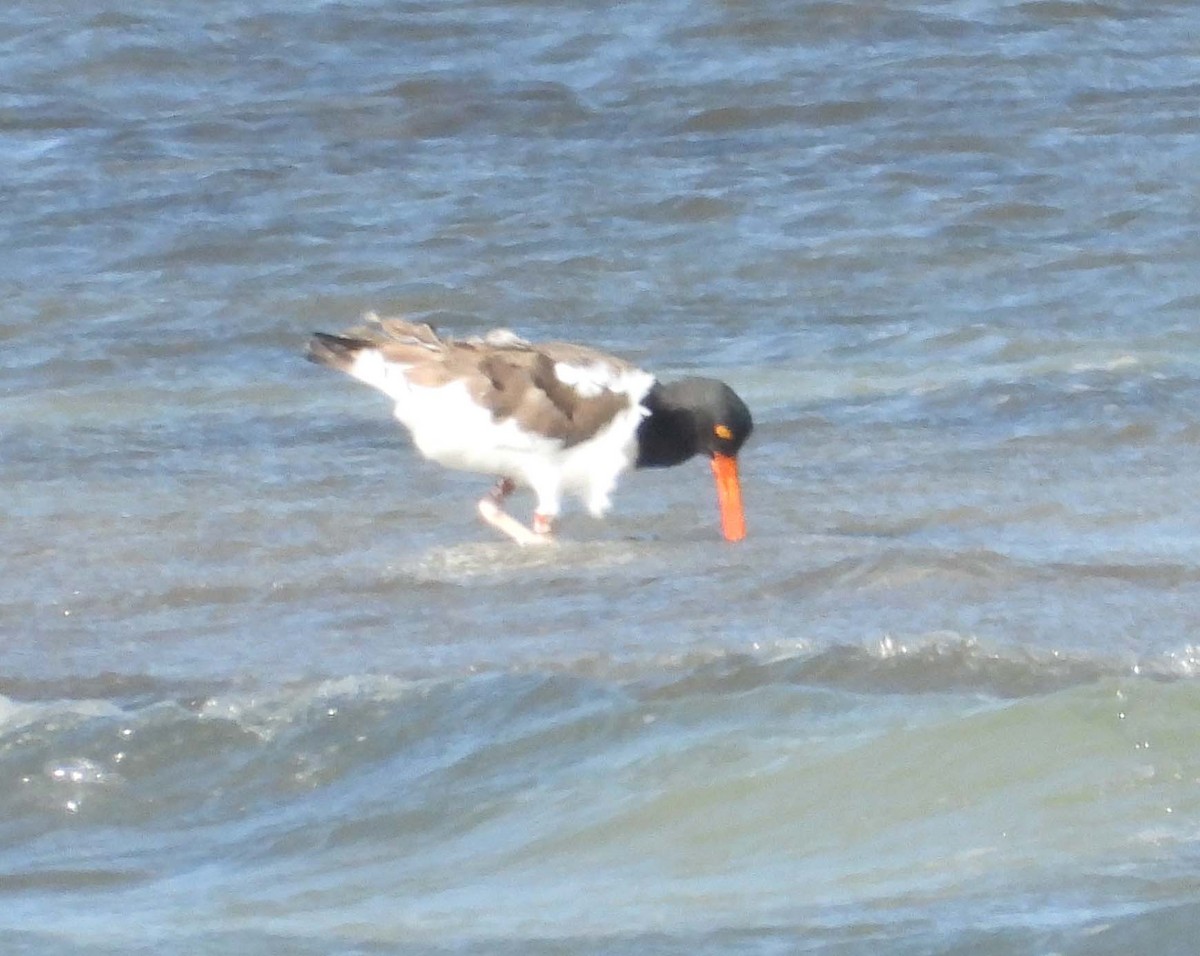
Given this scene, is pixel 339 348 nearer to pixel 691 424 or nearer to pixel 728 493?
pixel 691 424

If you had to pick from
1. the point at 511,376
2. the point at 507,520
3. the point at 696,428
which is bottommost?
the point at 507,520

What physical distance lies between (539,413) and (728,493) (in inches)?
24.2

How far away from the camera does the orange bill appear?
727 cm

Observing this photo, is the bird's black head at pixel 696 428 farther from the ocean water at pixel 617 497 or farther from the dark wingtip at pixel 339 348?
the dark wingtip at pixel 339 348

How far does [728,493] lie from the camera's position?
293 inches

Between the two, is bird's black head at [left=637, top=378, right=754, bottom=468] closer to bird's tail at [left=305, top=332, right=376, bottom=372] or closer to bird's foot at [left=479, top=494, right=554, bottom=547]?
bird's foot at [left=479, top=494, right=554, bottom=547]

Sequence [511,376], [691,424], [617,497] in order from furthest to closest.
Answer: [617,497] < [691,424] < [511,376]

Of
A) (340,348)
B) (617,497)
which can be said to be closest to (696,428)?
(617,497)

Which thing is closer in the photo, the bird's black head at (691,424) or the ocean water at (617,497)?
the ocean water at (617,497)

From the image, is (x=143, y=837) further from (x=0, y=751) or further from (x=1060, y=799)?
(x=1060, y=799)

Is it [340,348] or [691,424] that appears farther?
[691,424]

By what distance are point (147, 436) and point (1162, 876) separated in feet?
17.9

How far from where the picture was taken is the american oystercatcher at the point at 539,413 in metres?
7.33

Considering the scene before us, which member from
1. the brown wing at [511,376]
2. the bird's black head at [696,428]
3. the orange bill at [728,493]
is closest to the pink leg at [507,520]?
the brown wing at [511,376]
